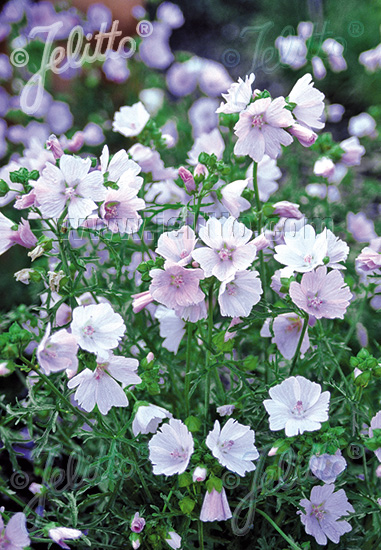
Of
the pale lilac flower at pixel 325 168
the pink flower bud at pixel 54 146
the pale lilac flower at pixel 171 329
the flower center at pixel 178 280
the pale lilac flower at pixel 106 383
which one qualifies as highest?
the pink flower bud at pixel 54 146

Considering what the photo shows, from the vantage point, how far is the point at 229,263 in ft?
2.33

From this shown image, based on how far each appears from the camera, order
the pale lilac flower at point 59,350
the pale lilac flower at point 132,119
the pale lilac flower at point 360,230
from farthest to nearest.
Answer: the pale lilac flower at point 360,230 < the pale lilac flower at point 132,119 < the pale lilac flower at point 59,350

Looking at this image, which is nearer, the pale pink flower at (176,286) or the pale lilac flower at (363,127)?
the pale pink flower at (176,286)

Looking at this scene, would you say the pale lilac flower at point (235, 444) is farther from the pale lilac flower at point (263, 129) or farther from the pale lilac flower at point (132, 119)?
the pale lilac flower at point (132, 119)

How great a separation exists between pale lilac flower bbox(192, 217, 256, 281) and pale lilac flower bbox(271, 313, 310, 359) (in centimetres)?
17

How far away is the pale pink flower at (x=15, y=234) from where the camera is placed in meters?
0.78

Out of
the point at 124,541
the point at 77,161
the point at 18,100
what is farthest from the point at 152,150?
the point at 18,100

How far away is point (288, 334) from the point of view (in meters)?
0.85

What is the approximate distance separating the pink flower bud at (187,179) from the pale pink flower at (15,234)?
8.6 inches

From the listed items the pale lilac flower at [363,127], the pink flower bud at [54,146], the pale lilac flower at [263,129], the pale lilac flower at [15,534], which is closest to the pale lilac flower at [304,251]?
the pale lilac flower at [263,129]

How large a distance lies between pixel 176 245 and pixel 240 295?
4.0 inches

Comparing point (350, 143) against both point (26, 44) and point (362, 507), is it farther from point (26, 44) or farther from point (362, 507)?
point (26, 44)

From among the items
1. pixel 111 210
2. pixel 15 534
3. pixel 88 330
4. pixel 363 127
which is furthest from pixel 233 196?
pixel 363 127

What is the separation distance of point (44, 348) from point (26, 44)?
5.29 ft
